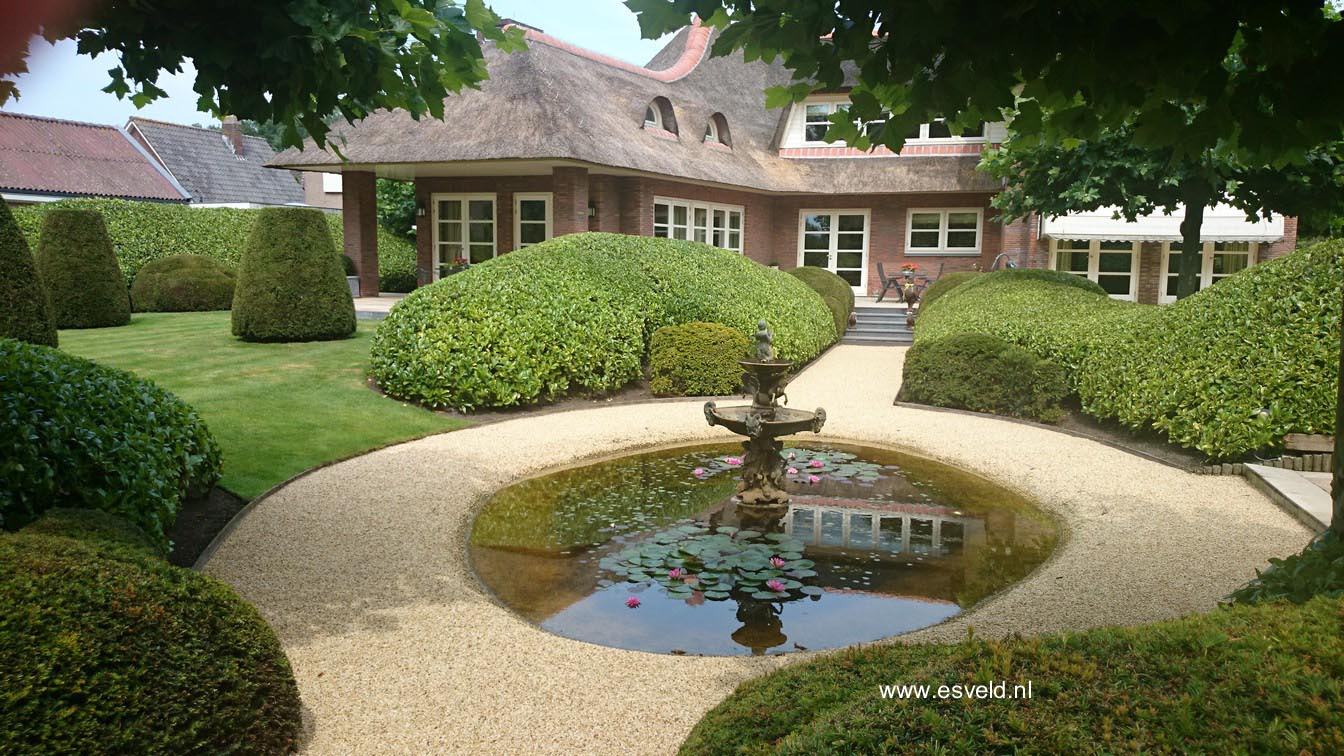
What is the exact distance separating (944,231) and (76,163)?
98.2ft

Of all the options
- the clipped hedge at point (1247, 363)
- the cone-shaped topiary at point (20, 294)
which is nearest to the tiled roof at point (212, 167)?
the cone-shaped topiary at point (20, 294)

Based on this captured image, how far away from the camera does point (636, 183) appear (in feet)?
80.7

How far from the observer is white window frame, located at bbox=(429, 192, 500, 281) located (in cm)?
2525

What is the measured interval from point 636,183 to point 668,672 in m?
20.6

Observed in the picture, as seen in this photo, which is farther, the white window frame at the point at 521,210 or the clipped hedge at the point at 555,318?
the white window frame at the point at 521,210

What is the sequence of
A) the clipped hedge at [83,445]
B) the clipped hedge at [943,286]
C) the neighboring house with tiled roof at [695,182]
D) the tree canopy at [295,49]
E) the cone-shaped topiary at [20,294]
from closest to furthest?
the tree canopy at [295,49]
the clipped hedge at [83,445]
the cone-shaped topiary at [20,294]
the neighboring house with tiled roof at [695,182]
the clipped hedge at [943,286]

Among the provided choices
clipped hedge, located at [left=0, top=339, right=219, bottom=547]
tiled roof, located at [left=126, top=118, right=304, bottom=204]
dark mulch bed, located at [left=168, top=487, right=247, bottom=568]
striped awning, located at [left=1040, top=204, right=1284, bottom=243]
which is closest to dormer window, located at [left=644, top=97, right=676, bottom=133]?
striped awning, located at [left=1040, top=204, right=1284, bottom=243]

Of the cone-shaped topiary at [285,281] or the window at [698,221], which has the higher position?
the window at [698,221]

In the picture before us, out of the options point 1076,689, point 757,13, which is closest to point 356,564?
point 757,13

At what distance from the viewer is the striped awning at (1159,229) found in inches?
1042

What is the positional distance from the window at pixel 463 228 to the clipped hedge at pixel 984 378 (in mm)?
14183

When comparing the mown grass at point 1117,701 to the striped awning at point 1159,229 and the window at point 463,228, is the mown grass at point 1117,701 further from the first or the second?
the striped awning at point 1159,229

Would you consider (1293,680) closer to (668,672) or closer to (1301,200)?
(668,672)

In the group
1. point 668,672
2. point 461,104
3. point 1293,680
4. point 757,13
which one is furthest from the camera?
point 461,104
